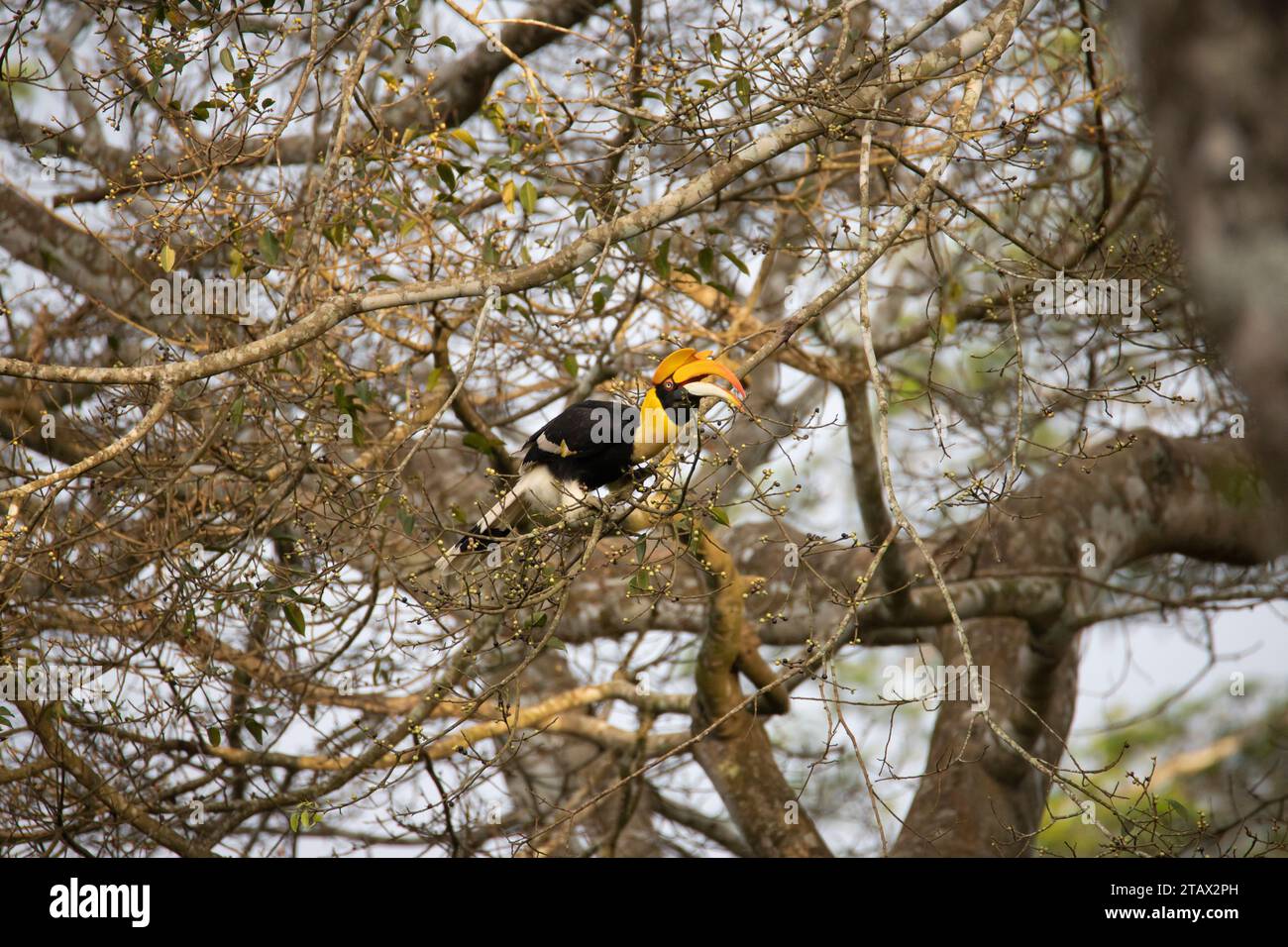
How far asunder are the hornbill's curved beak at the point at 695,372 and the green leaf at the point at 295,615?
1118 millimetres

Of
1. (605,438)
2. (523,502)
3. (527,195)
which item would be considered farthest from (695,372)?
(527,195)

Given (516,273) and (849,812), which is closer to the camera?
(516,273)

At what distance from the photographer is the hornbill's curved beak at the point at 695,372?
3.06 m

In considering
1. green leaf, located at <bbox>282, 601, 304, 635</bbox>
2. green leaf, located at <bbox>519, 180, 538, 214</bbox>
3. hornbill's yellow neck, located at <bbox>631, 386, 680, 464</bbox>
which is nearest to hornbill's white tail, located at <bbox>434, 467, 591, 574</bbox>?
hornbill's yellow neck, located at <bbox>631, 386, 680, 464</bbox>

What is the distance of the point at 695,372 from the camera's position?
319 centimetres

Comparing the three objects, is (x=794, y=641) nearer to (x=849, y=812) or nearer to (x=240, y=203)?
(x=849, y=812)

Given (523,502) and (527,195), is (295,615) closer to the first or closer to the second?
(523,502)

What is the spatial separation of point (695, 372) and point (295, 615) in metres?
1.23

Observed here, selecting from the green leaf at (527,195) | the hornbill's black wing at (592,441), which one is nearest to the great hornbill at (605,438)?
the hornbill's black wing at (592,441)

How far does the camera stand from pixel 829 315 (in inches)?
208

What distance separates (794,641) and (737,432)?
93 cm
